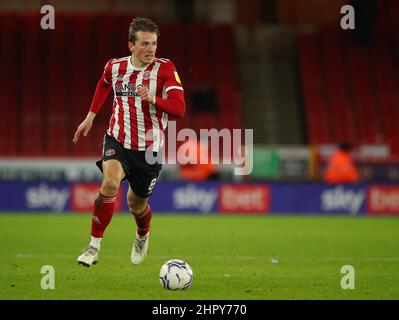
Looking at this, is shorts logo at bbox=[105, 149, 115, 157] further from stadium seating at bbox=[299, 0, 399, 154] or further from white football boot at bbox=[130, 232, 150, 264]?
stadium seating at bbox=[299, 0, 399, 154]

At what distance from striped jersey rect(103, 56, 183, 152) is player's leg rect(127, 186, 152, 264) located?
0.61 metres

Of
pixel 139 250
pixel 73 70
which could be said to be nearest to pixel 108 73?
pixel 139 250

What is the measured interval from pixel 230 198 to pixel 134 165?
10.1m

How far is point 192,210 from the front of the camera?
57.7ft

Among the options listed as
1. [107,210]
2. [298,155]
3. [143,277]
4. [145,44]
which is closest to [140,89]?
[145,44]

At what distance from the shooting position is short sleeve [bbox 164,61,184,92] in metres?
7.36

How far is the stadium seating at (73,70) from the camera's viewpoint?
21953 mm

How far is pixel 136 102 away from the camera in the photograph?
7.57m

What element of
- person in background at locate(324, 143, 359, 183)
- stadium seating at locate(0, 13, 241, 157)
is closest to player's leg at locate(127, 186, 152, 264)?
person in background at locate(324, 143, 359, 183)

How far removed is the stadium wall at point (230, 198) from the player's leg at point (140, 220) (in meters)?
8.92

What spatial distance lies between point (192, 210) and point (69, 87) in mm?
7045

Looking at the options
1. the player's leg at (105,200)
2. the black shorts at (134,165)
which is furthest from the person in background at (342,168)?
the player's leg at (105,200)

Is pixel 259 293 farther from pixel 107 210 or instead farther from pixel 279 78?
pixel 279 78

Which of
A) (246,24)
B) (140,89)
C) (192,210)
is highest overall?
(246,24)
